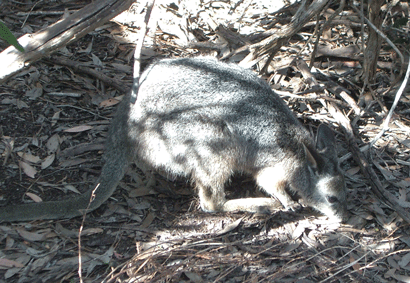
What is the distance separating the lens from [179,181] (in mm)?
4953

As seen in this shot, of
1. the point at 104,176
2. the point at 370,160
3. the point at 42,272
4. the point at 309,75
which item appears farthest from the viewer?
the point at 309,75

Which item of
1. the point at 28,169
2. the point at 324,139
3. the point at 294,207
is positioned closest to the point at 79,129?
the point at 28,169

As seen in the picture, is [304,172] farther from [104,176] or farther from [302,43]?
[302,43]

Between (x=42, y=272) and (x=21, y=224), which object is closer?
(x=42, y=272)

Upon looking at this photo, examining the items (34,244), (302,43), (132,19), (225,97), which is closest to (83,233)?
(34,244)

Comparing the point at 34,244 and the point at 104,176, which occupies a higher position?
the point at 104,176

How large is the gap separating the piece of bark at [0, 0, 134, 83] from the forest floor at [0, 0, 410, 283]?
1290 millimetres

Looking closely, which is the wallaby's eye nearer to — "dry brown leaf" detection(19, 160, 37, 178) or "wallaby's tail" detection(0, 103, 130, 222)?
"wallaby's tail" detection(0, 103, 130, 222)

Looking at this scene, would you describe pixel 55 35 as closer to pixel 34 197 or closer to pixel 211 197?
pixel 34 197

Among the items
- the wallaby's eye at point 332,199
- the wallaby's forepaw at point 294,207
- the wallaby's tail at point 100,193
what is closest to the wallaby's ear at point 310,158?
the wallaby's eye at point 332,199

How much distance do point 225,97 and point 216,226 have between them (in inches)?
53.0

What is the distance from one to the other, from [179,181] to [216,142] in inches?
36.3

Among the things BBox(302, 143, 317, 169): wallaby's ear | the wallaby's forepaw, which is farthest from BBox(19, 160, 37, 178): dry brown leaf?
BBox(302, 143, 317, 169): wallaby's ear

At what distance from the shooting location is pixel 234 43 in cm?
618
